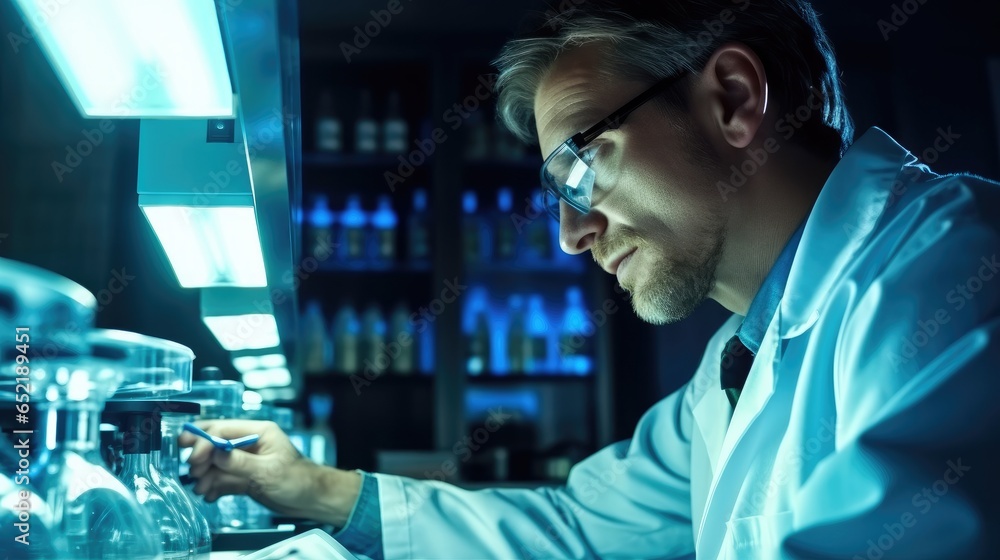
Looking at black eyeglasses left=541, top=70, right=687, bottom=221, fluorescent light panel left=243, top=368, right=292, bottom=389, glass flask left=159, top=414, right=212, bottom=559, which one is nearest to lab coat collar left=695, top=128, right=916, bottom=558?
black eyeglasses left=541, top=70, right=687, bottom=221

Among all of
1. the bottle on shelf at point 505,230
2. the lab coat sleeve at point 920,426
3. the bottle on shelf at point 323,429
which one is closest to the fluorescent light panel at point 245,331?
the lab coat sleeve at point 920,426

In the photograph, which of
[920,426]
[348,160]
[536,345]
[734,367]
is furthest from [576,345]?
[920,426]

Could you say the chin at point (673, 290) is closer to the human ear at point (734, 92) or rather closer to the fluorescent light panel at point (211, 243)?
the human ear at point (734, 92)

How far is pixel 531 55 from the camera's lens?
120 centimetres

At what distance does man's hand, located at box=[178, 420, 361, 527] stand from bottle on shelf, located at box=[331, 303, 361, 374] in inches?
61.1

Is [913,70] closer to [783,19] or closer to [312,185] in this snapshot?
[783,19]

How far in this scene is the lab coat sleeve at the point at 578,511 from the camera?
45.7 inches

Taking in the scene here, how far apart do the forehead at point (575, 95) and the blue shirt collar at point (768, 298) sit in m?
0.31

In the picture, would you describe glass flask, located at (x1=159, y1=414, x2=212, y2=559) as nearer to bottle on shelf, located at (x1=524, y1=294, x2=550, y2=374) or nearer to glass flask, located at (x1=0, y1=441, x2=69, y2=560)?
glass flask, located at (x1=0, y1=441, x2=69, y2=560)

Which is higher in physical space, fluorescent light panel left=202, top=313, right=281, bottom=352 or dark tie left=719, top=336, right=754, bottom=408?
fluorescent light panel left=202, top=313, right=281, bottom=352

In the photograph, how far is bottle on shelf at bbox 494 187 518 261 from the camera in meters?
2.88

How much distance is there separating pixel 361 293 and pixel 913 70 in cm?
229

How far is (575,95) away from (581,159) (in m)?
0.10

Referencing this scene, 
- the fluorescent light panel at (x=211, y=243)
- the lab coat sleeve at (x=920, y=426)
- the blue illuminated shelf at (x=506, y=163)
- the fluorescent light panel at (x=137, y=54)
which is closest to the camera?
the fluorescent light panel at (x=137, y=54)
